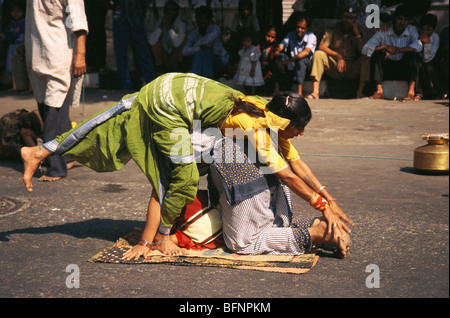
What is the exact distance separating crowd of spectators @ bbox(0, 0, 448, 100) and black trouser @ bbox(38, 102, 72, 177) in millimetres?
3564

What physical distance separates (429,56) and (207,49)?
348cm

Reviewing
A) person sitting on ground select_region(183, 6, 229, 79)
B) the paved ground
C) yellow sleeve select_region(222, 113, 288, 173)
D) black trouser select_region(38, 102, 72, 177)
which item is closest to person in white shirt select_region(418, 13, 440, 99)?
the paved ground

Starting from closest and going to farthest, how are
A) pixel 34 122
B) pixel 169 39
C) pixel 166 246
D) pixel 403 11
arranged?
1. pixel 166 246
2. pixel 34 122
3. pixel 403 11
4. pixel 169 39

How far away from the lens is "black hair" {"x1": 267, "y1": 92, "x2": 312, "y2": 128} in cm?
378

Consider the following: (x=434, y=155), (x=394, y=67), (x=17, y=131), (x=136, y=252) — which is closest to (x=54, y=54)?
(x=17, y=131)

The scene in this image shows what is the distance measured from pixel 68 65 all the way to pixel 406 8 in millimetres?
5872

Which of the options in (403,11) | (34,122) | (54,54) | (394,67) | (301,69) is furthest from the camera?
Answer: (301,69)

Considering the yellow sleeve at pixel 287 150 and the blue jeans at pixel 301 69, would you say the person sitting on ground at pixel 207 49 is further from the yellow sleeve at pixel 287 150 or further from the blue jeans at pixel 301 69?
the yellow sleeve at pixel 287 150

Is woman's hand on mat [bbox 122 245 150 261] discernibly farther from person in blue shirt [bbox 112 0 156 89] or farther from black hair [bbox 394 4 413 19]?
black hair [bbox 394 4 413 19]

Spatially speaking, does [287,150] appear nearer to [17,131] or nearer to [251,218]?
[251,218]

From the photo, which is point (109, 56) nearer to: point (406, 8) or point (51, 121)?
point (406, 8)

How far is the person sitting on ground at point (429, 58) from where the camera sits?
967cm

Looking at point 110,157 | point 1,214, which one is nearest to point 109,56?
point 1,214

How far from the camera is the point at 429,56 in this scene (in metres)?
9.69
